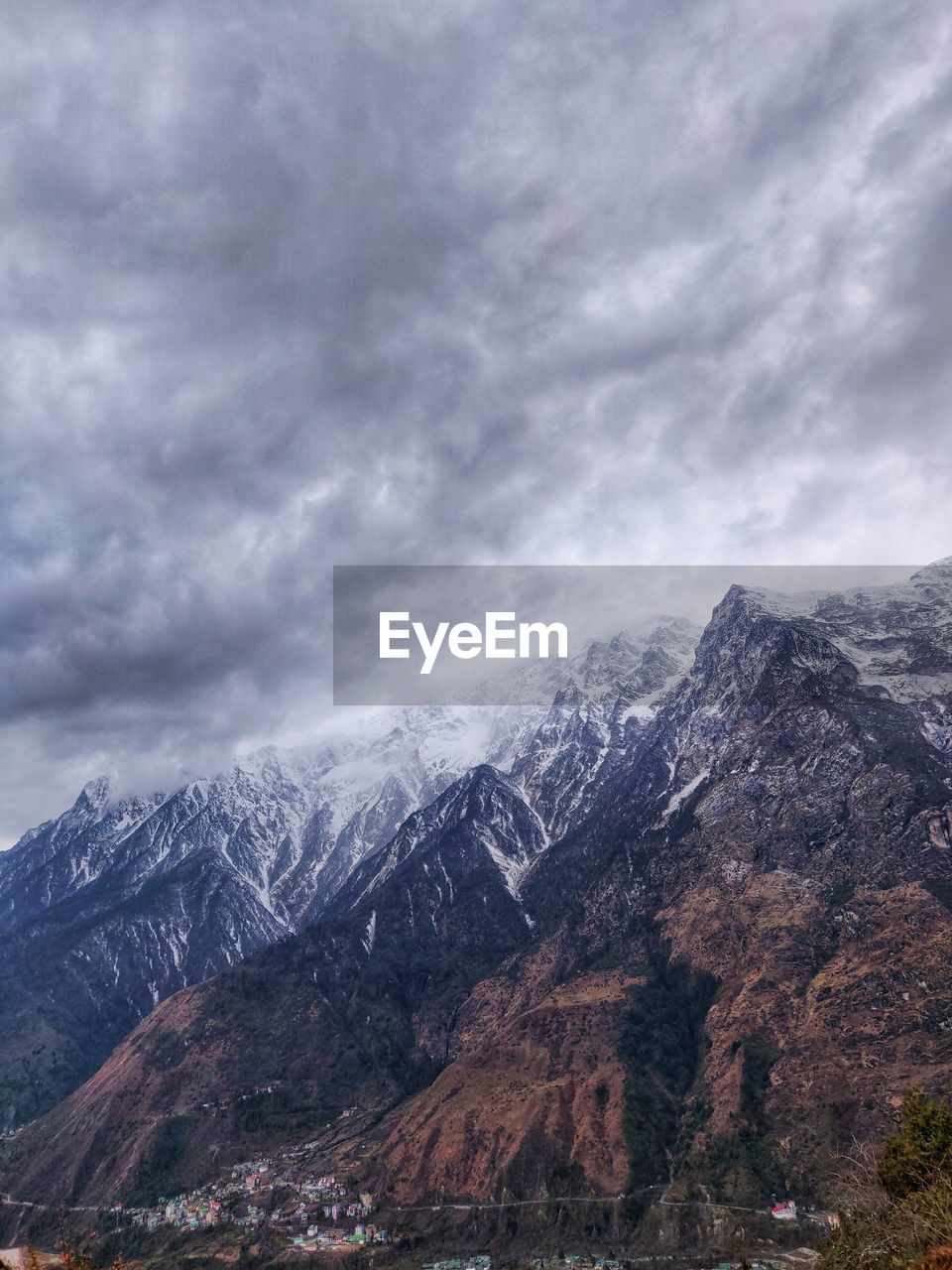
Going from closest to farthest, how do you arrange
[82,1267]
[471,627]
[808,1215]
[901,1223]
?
[82,1267] → [901,1223] → [808,1215] → [471,627]

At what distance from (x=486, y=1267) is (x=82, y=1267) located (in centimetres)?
19553

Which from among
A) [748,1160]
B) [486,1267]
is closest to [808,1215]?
[748,1160]

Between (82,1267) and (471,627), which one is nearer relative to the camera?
(82,1267)

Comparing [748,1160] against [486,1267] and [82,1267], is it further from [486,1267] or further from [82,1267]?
[82,1267]

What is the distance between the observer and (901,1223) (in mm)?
64625

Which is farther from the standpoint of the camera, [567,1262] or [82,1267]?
[567,1262]

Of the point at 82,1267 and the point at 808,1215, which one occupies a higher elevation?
the point at 82,1267

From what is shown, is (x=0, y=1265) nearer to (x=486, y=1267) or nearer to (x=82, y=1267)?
(x=82, y=1267)

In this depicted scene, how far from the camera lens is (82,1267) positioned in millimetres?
42125

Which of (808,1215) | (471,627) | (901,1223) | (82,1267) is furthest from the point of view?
(471,627)

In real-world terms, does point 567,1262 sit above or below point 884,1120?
below

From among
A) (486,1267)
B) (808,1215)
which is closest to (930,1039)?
(808,1215)

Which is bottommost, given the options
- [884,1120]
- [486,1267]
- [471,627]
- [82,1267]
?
[486,1267]

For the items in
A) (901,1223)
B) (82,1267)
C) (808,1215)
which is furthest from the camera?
(808,1215)
